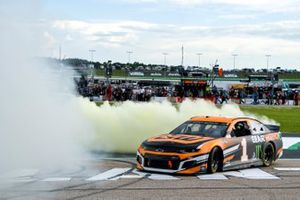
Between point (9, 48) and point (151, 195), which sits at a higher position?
point (9, 48)

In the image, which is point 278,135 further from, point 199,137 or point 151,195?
point 151,195

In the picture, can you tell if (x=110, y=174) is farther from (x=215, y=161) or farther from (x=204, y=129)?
(x=204, y=129)

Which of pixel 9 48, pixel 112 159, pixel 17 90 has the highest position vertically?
pixel 9 48

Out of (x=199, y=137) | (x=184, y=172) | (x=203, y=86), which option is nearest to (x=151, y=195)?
(x=184, y=172)

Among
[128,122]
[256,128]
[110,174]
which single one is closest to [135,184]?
[110,174]

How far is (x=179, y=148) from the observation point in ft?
37.3

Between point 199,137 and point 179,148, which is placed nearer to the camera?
point 179,148

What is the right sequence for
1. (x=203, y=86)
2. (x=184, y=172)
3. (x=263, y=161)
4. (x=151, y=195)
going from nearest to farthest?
1. (x=151, y=195)
2. (x=184, y=172)
3. (x=263, y=161)
4. (x=203, y=86)

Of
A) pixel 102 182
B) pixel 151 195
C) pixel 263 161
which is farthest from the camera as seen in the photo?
pixel 263 161

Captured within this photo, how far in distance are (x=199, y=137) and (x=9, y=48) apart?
4.30 m

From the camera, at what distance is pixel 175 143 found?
11586mm

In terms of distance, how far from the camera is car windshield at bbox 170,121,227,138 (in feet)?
40.9

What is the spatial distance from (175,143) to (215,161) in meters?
0.96

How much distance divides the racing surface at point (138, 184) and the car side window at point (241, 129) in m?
0.84
